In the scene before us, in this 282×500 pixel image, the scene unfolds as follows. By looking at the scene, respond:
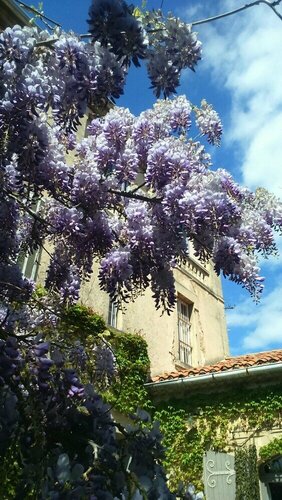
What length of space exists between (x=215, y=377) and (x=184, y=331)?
12.4 feet

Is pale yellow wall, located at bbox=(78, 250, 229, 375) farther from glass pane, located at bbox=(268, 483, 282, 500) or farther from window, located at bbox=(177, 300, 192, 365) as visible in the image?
glass pane, located at bbox=(268, 483, 282, 500)

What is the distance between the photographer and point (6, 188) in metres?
3.12

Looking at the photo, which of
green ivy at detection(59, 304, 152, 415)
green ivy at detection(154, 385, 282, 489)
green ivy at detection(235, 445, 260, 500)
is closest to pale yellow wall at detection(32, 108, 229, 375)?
green ivy at detection(59, 304, 152, 415)

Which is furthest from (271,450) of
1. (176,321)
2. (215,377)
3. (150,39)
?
(150,39)

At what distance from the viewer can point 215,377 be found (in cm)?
942

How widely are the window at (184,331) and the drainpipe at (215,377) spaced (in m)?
2.50

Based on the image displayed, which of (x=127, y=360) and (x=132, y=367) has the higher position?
(x=127, y=360)

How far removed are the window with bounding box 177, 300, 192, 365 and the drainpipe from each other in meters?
2.50

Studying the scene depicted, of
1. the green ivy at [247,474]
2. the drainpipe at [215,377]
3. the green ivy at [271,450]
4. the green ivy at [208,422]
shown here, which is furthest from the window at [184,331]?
the green ivy at [271,450]

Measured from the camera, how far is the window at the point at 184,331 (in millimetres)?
12758

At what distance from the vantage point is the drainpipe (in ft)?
29.4

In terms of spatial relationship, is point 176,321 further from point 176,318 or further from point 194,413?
point 194,413

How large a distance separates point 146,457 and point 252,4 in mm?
2433

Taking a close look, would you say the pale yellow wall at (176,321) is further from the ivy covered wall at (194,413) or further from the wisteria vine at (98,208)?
the wisteria vine at (98,208)
